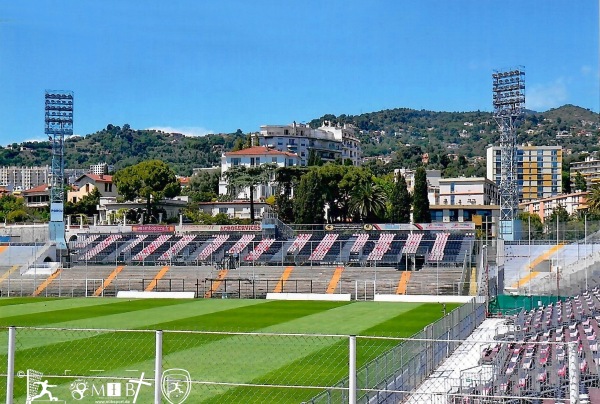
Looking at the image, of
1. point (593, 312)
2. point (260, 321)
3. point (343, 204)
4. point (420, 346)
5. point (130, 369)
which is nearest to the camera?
point (420, 346)

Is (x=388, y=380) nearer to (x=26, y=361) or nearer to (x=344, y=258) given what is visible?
(x=26, y=361)

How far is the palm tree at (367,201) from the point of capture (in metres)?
87.0

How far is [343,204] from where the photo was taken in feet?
304

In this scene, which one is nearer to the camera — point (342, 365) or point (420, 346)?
point (420, 346)

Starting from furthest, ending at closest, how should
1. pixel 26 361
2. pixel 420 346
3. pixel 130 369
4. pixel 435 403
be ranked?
pixel 26 361
pixel 130 369
pixel 420 346
pixel 435 403

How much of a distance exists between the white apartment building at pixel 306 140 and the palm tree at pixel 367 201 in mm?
49809

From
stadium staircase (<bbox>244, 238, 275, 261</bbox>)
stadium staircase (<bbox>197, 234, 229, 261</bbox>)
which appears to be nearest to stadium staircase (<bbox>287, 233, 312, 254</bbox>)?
stadium staircase (<bbox>244, 238, 275, 261</bbox>)

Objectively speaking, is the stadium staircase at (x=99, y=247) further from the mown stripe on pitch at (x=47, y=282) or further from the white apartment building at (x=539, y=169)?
the white apartment building at (x=539, y=169)

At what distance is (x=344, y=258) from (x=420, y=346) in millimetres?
37482

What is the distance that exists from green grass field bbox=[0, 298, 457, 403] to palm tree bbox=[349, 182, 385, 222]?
4390cm

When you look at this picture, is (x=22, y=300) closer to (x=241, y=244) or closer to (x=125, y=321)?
(x=125, y=321)

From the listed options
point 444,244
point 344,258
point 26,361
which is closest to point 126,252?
point 344,258

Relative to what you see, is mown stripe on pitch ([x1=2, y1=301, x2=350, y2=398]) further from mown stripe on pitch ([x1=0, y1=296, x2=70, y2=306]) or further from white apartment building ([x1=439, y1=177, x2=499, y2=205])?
white apartment building ([x1=439, y1=177, x2=499, y2=205])

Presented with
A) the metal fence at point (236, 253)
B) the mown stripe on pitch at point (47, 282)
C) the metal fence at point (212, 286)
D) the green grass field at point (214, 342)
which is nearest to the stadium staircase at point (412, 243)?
the metal fence at point (236, 253)
